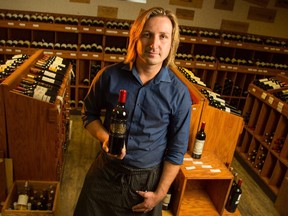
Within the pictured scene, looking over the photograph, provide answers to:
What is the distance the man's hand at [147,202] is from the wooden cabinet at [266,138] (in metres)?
2.41

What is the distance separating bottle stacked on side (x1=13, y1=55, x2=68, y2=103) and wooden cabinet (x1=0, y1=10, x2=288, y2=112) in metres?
1.27

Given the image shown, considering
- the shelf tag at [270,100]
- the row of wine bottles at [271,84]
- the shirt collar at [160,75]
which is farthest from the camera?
the row of wine bottles at [271,84]

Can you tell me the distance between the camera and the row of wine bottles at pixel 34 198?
8.59 feet

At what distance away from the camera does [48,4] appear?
520 centimetres

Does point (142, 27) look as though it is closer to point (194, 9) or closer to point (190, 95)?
point (190, 95)

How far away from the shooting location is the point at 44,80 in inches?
124

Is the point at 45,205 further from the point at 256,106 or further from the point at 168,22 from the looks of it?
Answer: the point at 256,106

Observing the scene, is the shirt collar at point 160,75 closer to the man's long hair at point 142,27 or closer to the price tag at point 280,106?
the man's long hair at point 142,27

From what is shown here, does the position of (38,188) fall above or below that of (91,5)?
below

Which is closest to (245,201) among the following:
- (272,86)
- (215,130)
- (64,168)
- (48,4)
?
(215,130)

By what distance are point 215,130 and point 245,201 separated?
1402 millimetres

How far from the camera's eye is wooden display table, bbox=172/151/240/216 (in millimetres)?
2607

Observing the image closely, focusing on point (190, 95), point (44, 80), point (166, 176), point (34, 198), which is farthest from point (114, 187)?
point (44, 80)

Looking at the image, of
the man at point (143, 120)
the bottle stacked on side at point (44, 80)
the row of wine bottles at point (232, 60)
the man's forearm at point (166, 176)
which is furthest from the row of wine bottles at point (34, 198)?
the row of wine bottles at point (232, 60)
